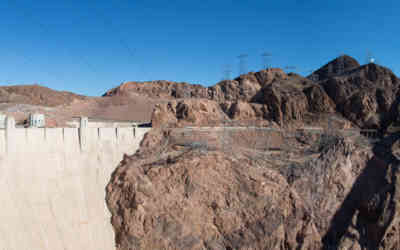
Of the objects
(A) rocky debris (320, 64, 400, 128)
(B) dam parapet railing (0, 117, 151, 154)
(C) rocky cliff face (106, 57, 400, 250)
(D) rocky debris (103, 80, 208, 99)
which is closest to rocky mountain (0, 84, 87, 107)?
(D) rocky debris (103, 80, 208, 99)

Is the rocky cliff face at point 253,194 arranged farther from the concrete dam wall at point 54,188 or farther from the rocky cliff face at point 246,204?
the concrete dam wall at point 54,188

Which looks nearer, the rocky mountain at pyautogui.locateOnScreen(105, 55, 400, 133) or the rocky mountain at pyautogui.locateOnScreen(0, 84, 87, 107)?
the rocky mountain at pyautogui.locateOnScreen(105, 55, 400, 133)

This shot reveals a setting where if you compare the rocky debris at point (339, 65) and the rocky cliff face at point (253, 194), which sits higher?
the rocky debris at point (339, 65)

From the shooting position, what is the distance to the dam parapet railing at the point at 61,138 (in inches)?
688

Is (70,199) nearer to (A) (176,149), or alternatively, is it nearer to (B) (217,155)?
(A) (176,149)

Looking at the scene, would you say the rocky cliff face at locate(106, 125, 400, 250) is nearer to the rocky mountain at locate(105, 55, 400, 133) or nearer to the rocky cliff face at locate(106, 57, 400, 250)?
the rocky cliff face at locate(106, 57, 400, 250)

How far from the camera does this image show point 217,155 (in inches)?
888

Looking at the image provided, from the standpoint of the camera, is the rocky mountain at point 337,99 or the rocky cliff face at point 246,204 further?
the rocky mountain at point 337,99

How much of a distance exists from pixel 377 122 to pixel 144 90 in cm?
9292

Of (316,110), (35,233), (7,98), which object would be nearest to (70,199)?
(35,233)

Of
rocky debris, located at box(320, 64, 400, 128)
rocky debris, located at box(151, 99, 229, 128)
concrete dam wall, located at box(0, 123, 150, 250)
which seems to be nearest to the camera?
concrete dam wall, located at box(0, 123, 150, 250)

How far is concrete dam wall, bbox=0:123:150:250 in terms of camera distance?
646 inches

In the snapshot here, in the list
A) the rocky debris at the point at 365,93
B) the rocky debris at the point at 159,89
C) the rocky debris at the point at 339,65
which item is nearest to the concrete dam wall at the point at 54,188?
the rocky debris at the point at 365,93

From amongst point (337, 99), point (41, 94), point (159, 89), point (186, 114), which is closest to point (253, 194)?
point (186, 114)
